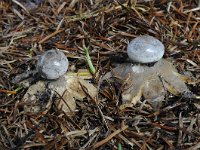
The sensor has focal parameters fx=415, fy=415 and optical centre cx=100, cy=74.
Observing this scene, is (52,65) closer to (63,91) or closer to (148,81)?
(63,91)

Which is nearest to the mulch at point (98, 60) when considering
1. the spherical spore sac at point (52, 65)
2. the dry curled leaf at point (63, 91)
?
the dry curled leaf at point (63, 91)

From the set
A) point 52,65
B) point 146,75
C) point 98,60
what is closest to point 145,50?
point 146,75

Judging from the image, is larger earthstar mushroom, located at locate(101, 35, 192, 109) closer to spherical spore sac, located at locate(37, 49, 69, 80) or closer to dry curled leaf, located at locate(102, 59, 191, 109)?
dry curled leaf, located at locate(102, 59, 191, 109)

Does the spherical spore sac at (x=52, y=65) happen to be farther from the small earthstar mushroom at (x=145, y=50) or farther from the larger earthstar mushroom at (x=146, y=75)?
the small earthstar mushroom at (x=145, y=50)

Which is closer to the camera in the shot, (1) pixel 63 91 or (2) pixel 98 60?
(1) pixel 63 91

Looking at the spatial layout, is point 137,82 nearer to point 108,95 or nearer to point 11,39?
point 108,95

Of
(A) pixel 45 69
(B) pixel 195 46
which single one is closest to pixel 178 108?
(B) pixel 195 46

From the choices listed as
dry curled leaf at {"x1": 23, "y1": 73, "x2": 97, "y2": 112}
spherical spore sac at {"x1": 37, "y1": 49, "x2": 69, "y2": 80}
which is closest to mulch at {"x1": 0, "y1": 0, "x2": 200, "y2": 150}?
dry curled leaf at {"x1": 23, "y1": 73, "x2": 97, "y2": 112}

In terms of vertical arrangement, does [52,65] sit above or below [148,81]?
above
